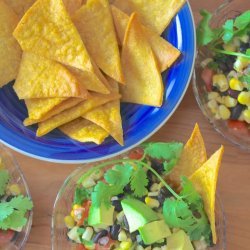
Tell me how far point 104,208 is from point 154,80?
0.39 metres

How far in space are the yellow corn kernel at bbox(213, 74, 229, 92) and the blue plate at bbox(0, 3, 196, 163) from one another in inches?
3.8

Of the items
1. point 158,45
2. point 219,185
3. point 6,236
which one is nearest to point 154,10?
point 158,45

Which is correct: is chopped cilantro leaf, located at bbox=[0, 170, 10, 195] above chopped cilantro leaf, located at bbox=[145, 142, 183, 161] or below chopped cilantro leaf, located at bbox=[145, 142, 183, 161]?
below

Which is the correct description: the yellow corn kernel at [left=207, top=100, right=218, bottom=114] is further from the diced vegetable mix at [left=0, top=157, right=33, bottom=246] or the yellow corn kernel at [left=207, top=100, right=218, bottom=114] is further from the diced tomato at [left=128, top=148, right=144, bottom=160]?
the diced vegetable mix at [left=0, top=157, right=33, bottom=246]

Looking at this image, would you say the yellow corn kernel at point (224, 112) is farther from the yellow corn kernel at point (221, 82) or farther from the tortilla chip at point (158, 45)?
the tortilla chip at point (158, 45)

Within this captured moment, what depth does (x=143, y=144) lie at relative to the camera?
1.58 m

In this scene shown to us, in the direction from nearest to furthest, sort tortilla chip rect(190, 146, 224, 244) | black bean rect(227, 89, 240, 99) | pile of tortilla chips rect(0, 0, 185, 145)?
tortilla chip rect(190, 146, 224, 244)
pile of tortilla chips rect(0, 0, 185, 145)
black bean rect(227, 89, 240, 99)

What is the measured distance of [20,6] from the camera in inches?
61.6

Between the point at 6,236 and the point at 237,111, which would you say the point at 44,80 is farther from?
the point at 237,111

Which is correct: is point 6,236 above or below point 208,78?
below

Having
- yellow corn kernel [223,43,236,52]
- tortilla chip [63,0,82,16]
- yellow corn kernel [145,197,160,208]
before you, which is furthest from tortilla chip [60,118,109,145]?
yellow corn kernel [223,43,236,52]

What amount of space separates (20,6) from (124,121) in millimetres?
452

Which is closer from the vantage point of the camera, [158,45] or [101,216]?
[101,216]

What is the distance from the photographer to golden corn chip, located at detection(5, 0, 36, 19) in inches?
61.2
